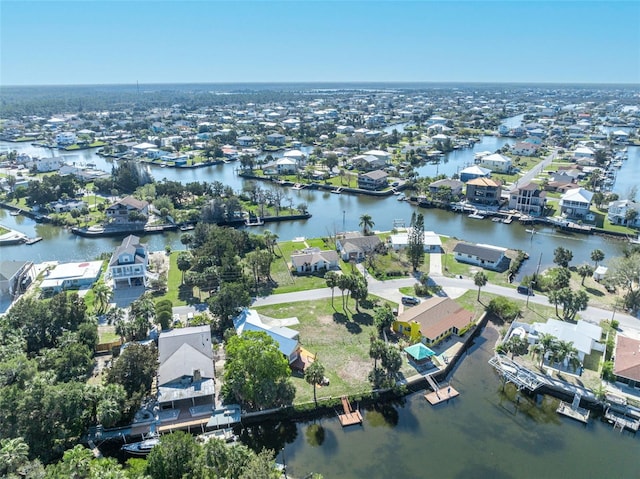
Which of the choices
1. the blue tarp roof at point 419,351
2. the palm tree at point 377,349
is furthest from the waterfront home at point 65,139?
the blue tarp roof at point 419,351

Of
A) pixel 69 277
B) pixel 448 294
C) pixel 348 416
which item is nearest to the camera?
pixel 348 416

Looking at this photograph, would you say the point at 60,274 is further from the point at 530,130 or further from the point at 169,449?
the point at 530,130

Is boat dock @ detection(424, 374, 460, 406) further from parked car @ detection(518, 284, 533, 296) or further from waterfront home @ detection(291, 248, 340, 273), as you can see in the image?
waterfront home @ detection(291, 248, 340, 273)

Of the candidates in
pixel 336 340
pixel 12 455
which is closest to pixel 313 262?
pixel 336 340

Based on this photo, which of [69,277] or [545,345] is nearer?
[545,345]

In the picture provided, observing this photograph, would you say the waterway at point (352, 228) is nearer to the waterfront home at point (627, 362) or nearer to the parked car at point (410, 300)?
the parked car at point (410, 300)

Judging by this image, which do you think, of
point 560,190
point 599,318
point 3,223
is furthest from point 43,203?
point 560,190

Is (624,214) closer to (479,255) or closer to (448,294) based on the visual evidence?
(479,255)
